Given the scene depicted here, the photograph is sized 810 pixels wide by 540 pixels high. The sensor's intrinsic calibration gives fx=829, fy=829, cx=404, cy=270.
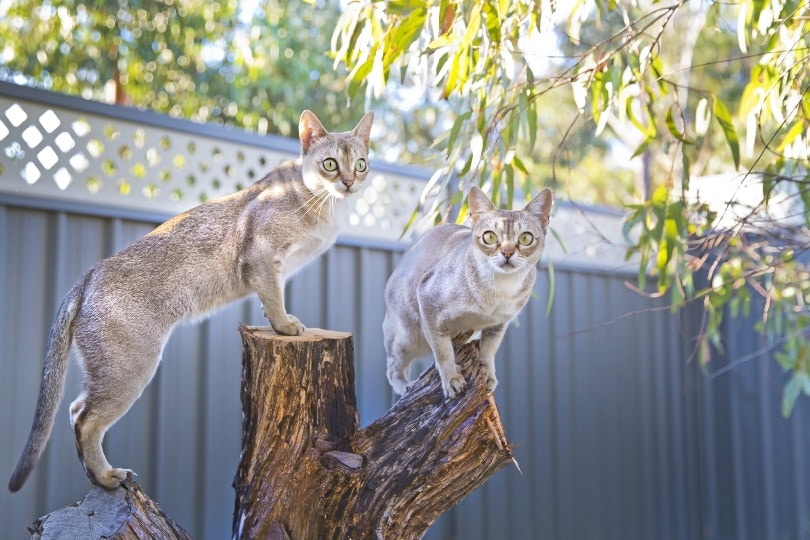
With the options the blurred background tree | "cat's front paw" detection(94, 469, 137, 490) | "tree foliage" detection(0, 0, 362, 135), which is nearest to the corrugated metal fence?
the blurred background tree

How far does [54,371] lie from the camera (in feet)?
7.49

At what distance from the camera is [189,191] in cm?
378

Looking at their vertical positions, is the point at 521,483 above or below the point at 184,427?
below

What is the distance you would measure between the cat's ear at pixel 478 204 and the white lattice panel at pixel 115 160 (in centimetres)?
51

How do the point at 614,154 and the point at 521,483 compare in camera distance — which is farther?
the point at 614,154

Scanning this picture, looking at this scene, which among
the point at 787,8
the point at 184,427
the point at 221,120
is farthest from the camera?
the point at 221,120

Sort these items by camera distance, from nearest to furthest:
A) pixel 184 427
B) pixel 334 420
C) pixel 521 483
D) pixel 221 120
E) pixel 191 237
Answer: pixel 334 420, pixel 191 237, pixel 184 427, pixel 521 483, pixel 221 120

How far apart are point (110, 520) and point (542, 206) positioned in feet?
5.01

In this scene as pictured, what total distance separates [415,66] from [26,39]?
21.2 feet

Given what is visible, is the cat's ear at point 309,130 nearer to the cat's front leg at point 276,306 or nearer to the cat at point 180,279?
the cat at point 180,279

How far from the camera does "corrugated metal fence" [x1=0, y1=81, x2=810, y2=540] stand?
3205mm

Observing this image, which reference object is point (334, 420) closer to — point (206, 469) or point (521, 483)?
point (206, 469)

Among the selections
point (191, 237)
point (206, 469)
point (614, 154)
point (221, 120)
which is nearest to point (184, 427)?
point (206, 469)

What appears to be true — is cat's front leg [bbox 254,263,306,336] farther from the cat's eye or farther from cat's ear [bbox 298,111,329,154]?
the cat's eye
